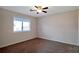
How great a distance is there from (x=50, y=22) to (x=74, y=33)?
1.13 m

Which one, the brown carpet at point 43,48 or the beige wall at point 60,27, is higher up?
the beige wall at point 60,27

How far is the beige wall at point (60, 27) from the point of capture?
1.60m

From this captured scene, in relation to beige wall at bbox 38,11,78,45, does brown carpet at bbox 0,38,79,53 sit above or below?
below

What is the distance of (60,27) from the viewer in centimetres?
198

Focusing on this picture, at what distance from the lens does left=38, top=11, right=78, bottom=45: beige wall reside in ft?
5.24

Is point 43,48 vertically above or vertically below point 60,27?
below

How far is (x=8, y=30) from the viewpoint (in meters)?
2.40

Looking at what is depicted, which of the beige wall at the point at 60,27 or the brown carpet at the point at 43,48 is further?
the beige wall at the point at 60,27

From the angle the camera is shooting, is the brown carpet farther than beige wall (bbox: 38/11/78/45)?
No

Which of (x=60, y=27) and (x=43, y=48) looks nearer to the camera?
(x=43, y=48)
